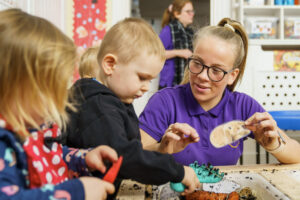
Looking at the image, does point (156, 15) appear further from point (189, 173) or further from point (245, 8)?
point (189, 173)

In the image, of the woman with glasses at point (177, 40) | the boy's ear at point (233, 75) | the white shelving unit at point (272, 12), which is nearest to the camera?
the boy's ear at point (233, 75)

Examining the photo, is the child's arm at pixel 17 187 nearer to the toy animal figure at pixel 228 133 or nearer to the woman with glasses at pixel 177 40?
the toy animal figure at pixel 228 133

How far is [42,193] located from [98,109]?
233 mm

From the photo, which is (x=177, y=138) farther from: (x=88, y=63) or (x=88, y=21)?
(x=88, y=21)

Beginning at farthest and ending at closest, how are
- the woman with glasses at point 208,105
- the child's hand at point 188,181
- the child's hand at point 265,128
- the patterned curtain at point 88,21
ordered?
the patterned curtain at point 88,21 → the woman with glasses at point 208,105 → the child's hand at point 265,128 → the child's hand at point 188,181

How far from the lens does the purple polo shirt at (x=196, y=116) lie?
109 centimetres

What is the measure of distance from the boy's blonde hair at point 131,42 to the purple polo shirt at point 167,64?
7.35ft

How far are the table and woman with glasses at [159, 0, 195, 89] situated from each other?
7.22 ft

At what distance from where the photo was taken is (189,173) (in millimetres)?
684

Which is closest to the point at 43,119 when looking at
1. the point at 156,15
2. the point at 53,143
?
the point at 53,143

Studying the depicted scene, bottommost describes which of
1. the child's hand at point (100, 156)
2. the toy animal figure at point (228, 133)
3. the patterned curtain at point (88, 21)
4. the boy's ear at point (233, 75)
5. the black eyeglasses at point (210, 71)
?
the toy animal figure at point (228, 133)

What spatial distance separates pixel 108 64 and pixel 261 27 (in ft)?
8.04

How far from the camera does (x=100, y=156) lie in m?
0.60

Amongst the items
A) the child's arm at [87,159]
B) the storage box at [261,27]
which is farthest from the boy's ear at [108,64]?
the storage box at [261,27]
